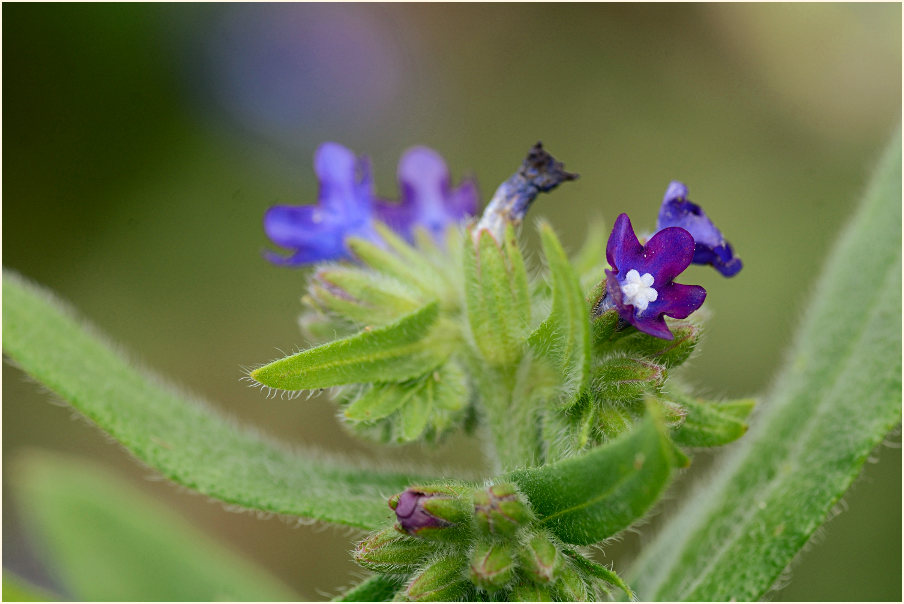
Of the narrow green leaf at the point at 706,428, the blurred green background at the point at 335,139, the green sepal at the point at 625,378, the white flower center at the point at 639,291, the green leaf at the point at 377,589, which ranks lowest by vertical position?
the green leaf at the point at 377,589

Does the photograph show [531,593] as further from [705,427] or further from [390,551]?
[705,427]

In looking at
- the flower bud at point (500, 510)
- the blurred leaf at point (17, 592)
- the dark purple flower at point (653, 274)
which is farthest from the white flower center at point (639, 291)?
the blurred leaf at point (17, 592)

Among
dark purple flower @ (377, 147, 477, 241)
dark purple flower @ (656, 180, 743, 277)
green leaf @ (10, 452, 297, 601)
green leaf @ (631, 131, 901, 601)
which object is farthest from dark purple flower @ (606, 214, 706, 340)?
green leaf @ (10, 452, 297, 601)

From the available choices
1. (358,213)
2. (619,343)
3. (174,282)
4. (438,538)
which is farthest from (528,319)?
(174,282)

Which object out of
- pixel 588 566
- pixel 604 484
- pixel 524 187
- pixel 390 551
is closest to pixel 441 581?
pixel 390 551

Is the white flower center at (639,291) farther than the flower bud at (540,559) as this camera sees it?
Yes

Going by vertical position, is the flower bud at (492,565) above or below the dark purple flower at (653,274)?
below

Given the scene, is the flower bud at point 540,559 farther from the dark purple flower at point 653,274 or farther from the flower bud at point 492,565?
the dark purple flower at point 653,274

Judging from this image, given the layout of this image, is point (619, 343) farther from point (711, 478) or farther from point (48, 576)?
point (48, 576)
